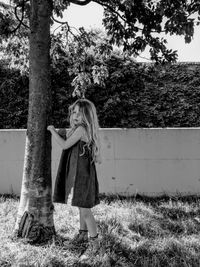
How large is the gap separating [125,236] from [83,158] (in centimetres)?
121

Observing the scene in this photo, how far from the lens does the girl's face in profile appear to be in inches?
147

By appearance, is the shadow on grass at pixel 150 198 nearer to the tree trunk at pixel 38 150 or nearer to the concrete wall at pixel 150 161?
the concrete wall at pixel 150 161

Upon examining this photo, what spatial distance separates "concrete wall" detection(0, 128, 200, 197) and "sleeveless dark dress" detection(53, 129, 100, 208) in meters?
2.77

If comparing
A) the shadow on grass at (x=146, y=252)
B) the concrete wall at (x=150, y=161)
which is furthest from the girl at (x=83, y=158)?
the concrete wall at (x=150, y=161)

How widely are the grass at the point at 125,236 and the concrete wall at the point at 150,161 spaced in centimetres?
51

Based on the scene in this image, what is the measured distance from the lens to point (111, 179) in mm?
6656

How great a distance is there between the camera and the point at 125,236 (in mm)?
4281

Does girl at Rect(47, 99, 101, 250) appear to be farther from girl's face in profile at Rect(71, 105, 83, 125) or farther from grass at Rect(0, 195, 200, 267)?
grass at Rect(0, 195, 200, 267)

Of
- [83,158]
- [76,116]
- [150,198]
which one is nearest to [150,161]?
[150,198]

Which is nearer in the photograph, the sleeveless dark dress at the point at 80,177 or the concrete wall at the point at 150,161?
the sleeveless dark dress at the point at 80,177

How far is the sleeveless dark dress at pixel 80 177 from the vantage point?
370cm

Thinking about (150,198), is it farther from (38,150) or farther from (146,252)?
(38,150)

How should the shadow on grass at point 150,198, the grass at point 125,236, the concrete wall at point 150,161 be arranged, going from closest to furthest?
1. the grass at point 125,236
2. the shadow on grass at point 150,198
3. the concrete wall at point 150,161

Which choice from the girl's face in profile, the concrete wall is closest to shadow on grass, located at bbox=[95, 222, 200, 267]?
the girl's face in profile
